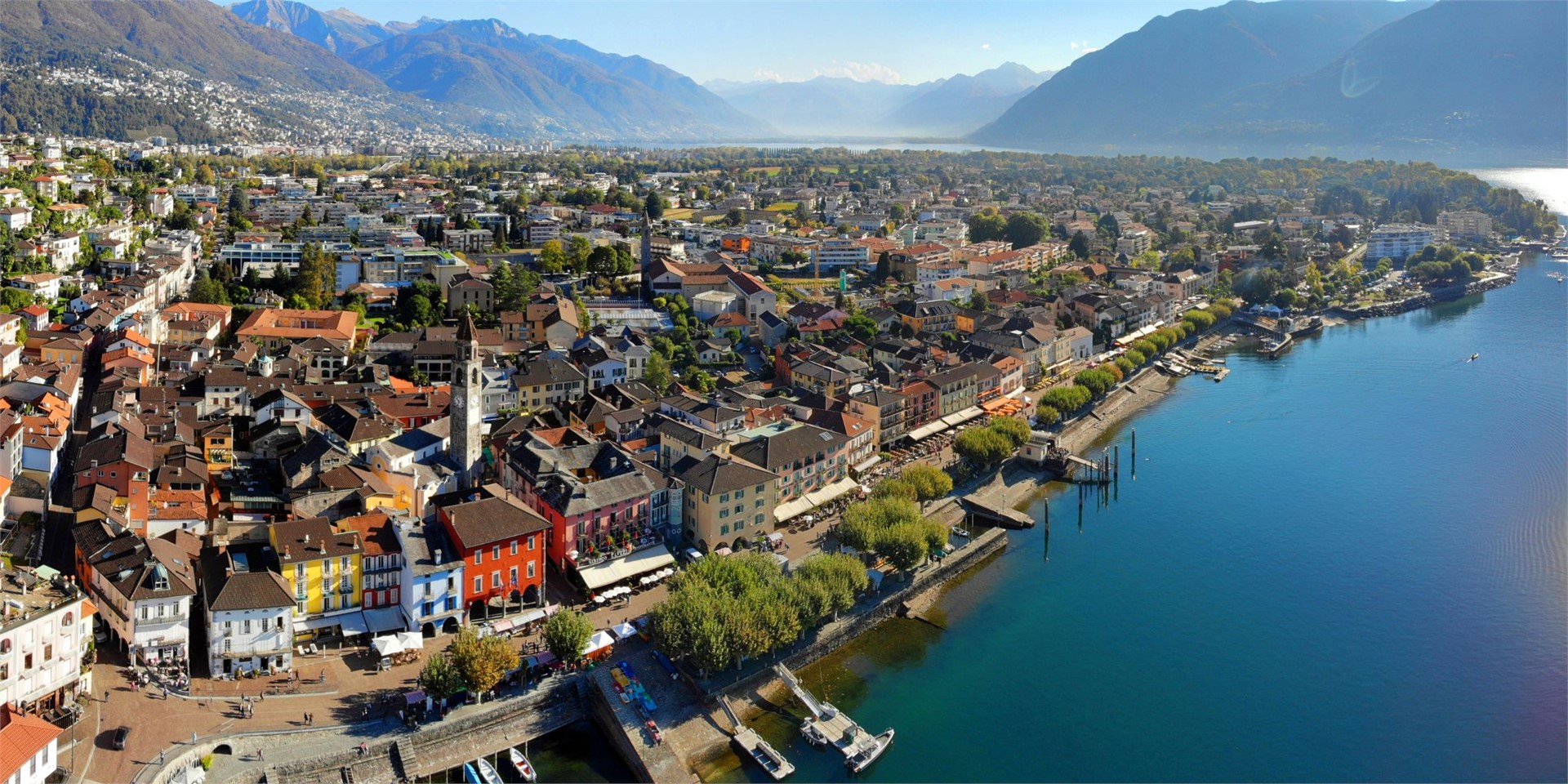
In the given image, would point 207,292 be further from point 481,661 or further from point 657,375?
point 481,661

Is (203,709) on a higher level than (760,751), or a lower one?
higher

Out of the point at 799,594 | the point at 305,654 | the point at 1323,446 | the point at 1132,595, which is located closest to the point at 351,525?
the point at 305,654

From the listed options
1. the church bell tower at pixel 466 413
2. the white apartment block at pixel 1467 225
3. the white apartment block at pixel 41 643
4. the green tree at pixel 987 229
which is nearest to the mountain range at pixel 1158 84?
the white apartment block at pixel 1467 225

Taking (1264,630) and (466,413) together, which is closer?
(1264,630)

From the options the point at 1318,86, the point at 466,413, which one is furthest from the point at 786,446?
the point at 1318,86

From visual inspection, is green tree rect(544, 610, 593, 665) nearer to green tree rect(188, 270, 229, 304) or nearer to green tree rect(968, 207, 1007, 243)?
green tree rect(188, 270, 229, 304)

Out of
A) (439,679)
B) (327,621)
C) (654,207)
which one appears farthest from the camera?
(654,207)

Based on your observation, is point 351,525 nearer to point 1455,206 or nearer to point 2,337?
point 2,337

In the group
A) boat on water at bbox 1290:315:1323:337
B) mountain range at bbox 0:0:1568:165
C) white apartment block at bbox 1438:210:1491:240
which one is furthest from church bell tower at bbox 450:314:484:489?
mountain range at bbox 0:0:1568:165
